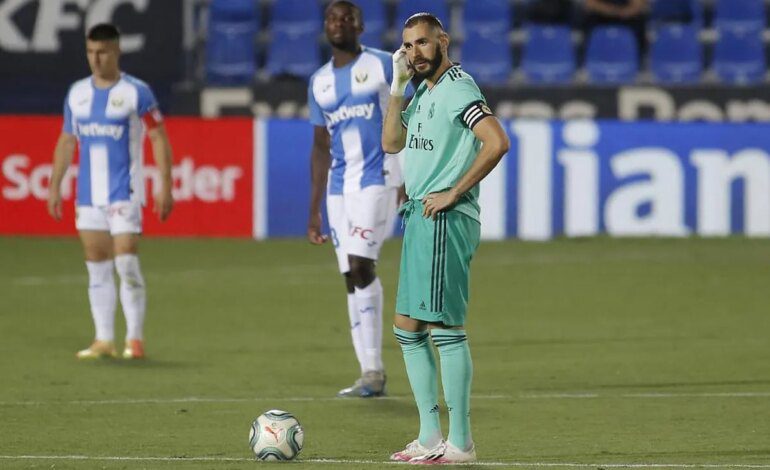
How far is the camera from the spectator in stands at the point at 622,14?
21578 mm

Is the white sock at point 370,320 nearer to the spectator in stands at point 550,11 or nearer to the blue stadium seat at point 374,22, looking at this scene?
the blue stadium seat at point 374,22

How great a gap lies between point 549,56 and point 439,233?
50.1ft

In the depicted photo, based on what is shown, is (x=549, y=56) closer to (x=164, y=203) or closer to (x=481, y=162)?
(x=164, y=203)

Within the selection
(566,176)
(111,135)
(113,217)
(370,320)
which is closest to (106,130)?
(111,135)

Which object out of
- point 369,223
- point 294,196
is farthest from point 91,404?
point 294,196

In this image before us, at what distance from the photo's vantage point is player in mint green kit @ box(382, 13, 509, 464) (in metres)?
6.75

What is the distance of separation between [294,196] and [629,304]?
6.17m

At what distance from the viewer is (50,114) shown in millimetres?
20531

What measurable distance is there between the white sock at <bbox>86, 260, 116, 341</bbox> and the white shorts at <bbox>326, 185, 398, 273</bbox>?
2.01 meters

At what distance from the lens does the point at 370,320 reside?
362 inches

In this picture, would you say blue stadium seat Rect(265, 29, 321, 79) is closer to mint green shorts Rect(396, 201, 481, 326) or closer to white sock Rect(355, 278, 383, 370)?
white sock Rect(355, 278, 383, 370)

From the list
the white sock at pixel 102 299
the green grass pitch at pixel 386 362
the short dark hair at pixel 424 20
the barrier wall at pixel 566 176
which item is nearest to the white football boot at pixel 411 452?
the green grass pitch at pixel 386 362

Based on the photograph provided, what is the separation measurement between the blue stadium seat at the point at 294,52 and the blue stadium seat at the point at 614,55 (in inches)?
142

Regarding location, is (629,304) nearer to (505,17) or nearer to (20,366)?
(20,366)
